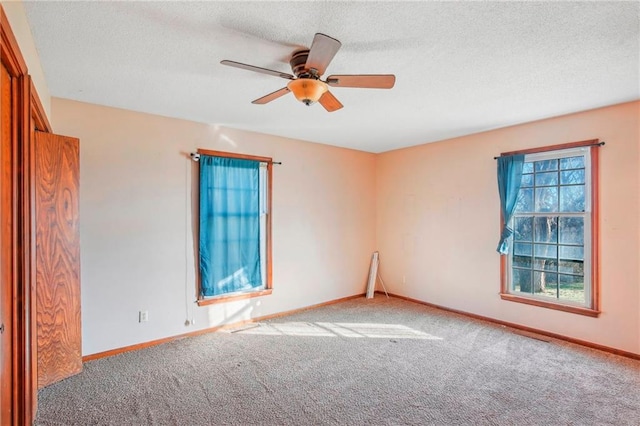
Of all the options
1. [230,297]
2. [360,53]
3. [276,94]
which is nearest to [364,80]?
[360,53]

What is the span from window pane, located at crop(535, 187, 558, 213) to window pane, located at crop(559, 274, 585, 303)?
75 cm

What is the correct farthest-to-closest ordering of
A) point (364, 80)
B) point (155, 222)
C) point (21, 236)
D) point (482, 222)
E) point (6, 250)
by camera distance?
A: point (482, 222)
point (155, 222)
point (364, 80)
point (21, 236)
point (6, 250)

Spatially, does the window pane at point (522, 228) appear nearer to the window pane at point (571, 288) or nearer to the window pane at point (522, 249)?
the window pane at point (522, 249)

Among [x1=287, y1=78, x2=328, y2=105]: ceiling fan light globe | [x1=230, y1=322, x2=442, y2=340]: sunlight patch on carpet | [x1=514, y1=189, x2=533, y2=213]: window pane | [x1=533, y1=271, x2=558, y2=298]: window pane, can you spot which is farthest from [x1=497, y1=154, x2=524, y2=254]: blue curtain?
[x1=287, y1=78, x2=328, y2=105]: ceiling fan light globe

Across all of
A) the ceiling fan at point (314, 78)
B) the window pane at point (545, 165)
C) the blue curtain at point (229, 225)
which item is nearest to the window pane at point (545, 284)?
the window pane at point (545, 165)

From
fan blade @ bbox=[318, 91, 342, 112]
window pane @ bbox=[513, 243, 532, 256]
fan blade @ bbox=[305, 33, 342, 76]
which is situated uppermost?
fan blade @ bbox=[305, 33, 342, 76]

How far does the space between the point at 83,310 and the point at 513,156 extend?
16.0 feet

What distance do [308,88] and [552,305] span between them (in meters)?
3.59

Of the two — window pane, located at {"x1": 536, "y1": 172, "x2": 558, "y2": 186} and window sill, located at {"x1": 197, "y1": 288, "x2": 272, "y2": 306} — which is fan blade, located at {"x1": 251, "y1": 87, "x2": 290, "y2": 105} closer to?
window sill, located at {"x1": 197, "y1": 288, "x2": 272, "y2": 306}

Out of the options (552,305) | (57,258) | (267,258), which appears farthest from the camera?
(267,258)

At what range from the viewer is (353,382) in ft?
9.05

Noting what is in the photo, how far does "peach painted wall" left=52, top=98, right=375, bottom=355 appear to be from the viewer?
126 inches

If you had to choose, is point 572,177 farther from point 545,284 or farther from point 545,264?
point 545,284

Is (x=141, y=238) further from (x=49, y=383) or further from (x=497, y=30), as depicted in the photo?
(x=497, y=30)
